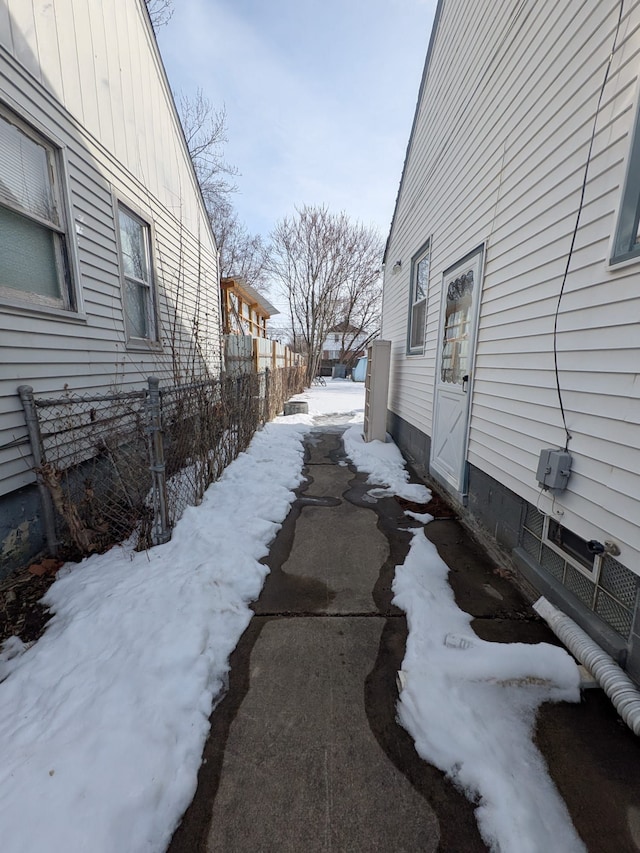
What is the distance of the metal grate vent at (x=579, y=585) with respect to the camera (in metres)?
1.98

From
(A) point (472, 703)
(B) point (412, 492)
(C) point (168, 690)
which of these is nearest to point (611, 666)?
(A) point (472, 703)

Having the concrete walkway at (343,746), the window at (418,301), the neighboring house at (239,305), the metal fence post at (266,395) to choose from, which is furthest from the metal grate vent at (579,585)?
the neighboring house at (239,305)

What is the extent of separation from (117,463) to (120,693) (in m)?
1.99

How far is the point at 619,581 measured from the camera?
1.79 meters

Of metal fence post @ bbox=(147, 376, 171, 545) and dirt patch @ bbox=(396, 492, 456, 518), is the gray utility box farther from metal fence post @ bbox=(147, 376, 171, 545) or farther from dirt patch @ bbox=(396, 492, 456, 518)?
metal fence post @ bbox=(147, 376, 171, 545)

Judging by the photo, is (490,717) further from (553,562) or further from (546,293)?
(546,293)

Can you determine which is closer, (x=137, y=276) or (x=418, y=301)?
(x=137, y=276)

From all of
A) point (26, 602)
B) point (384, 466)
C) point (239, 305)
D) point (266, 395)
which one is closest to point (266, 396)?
point (266, 395)

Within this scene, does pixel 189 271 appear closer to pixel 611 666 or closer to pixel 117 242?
pixel 117 242

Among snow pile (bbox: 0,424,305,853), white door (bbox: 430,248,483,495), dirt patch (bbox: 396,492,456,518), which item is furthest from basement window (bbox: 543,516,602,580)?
snow pile (bbox: 0,424,305,853)

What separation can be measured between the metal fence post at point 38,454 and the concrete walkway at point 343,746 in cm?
172

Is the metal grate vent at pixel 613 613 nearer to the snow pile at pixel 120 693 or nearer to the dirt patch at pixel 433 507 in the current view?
the dirt patch at pixel 433 507

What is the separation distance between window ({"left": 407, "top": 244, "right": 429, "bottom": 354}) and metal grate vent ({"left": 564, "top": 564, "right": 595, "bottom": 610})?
12.3 feet

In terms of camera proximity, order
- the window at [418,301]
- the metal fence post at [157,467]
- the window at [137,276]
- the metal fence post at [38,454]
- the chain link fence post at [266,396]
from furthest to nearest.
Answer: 1. the chain link fence post at [266,396]
2. the window at [418,301]
3. the window at [137,276]
4. the metal fence post at [157,467]
5. the metal fence post at [38,454]
